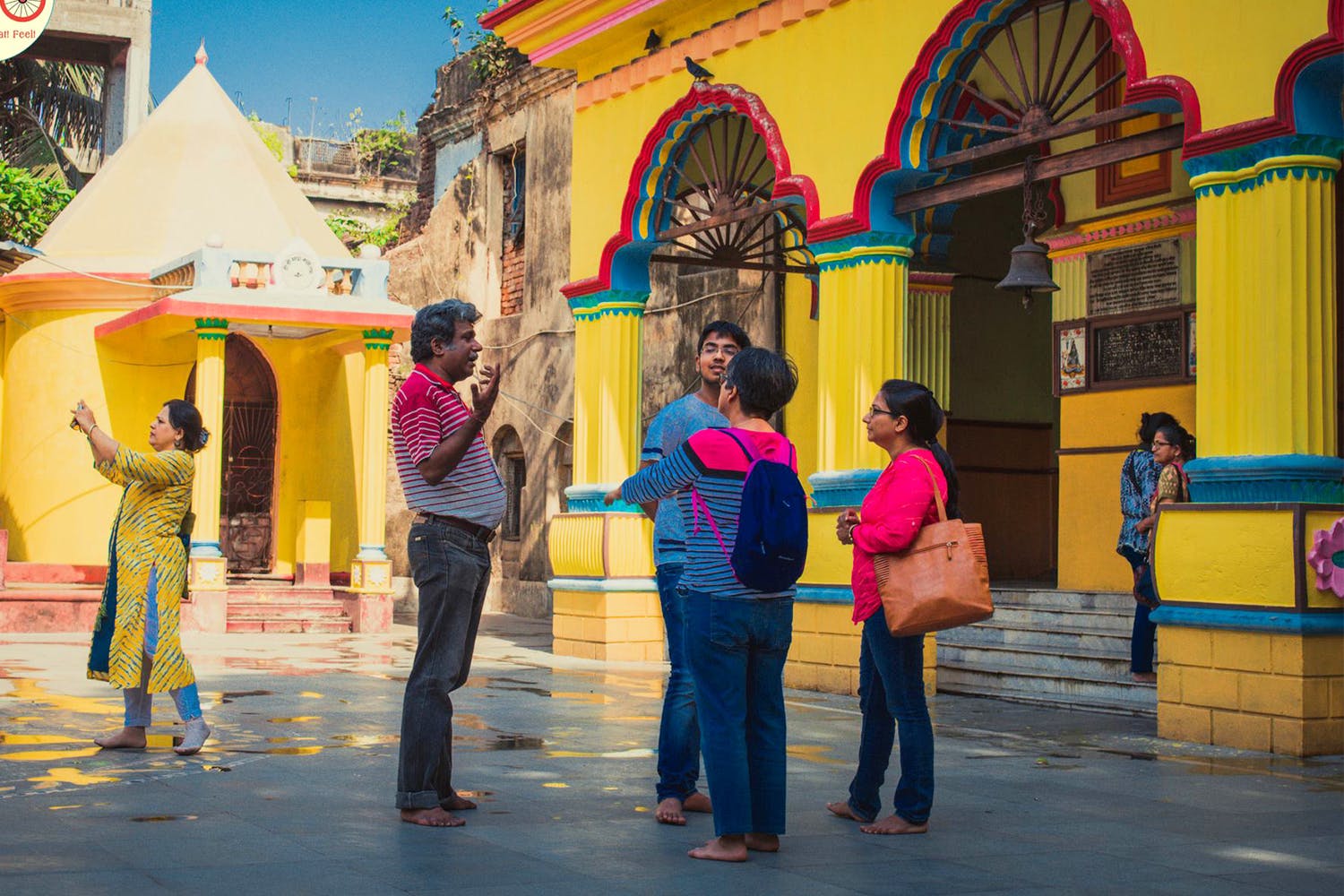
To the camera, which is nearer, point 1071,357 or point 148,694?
point 148,694

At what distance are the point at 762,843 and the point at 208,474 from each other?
1257 centimetres

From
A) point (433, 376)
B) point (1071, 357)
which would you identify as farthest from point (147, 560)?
point (1071, 357)

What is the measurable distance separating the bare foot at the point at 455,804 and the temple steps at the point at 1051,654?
216 inches

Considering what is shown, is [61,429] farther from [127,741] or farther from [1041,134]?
[1041,134]

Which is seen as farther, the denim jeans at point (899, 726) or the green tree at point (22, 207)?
the green tree at point (22, 207)

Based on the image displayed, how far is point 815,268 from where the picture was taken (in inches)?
601

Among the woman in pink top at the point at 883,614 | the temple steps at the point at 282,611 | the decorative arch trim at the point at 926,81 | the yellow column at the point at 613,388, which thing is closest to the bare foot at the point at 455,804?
the woman in pink top at the point at 883,614

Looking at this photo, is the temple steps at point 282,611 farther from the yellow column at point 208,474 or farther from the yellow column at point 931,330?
the yellow column at point 931,330

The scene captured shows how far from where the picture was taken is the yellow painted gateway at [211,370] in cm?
1742

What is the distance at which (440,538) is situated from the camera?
20.1 feet

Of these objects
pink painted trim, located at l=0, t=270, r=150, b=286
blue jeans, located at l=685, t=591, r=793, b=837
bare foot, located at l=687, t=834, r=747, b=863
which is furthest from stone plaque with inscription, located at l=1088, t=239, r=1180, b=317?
pink painted trim, located at l=0, t=270, r=150, b=286

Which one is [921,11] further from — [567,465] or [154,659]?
[567,465]

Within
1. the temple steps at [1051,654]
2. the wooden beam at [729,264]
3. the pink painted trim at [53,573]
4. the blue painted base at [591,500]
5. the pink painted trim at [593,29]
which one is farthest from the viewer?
the pink painted trim at [53,573]

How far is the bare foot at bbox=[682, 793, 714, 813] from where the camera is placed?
6391 millimetres
